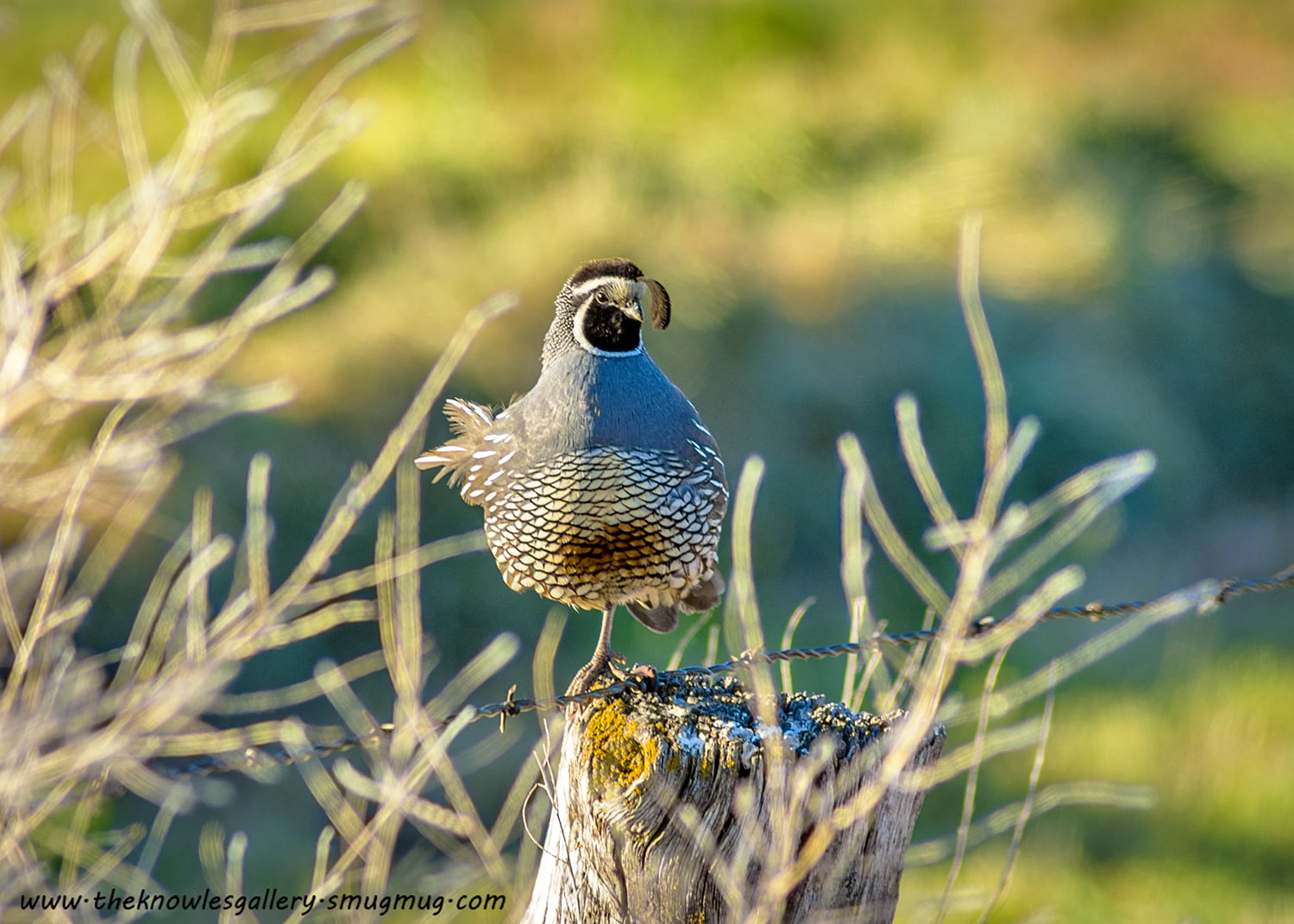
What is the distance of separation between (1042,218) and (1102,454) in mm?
1990

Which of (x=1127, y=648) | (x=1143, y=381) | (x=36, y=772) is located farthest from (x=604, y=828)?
(x=1143, y=381)

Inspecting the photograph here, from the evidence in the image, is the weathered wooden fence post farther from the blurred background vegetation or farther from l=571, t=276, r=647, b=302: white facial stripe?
the blurred background vegetation

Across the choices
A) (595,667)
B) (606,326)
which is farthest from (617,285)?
(595,667)

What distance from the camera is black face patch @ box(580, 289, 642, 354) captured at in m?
3.52

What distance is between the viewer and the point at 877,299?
8.86m

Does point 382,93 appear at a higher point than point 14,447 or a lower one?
higher

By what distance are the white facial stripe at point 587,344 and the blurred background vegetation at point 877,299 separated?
2.82 meters

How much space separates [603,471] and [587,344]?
1.21 ft

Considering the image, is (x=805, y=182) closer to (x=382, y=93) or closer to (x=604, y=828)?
(x=382, y=93)

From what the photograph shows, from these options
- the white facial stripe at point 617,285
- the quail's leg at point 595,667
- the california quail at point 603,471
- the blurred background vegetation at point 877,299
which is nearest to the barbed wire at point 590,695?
the quail's leg at point 595,667

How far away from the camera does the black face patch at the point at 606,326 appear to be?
11.5ft

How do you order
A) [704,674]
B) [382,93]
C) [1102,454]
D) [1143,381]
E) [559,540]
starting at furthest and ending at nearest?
1. [382,93]
2. [1143,381]
3. [1102,454]
4. [559,540]
5. [704,674]

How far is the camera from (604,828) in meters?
2.48

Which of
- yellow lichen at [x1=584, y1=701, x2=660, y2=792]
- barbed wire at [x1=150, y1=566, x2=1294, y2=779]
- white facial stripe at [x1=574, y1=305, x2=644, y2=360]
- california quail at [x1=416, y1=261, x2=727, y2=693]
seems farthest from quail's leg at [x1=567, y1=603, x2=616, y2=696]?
yellow lichen at [x1=584, y1=701, x2=660, y2=792]
